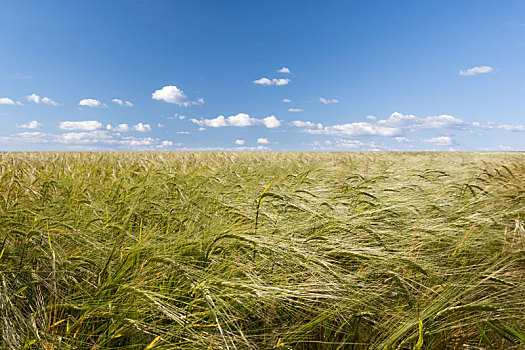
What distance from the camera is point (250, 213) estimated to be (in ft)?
5.70

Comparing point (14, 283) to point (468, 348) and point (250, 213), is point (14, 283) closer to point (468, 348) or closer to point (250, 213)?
point (250, 213)

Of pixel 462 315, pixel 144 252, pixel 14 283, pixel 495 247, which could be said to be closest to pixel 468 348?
pixel 462 315

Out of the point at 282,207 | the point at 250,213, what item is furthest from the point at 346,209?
the point at 250,213

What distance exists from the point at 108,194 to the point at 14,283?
1237 millimetres

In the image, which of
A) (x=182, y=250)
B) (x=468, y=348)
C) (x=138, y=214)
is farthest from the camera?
(x=138, y=214)

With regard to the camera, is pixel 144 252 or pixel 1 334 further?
pixel 144 252

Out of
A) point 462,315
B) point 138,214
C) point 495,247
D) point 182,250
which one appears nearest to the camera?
point 462,315

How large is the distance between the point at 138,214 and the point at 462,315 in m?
1.85

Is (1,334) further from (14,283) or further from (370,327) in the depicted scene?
(370,327)

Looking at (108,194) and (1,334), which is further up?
(108,194)

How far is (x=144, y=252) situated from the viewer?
1272 mm

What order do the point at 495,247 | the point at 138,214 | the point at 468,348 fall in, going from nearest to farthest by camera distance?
the point at 468,348
the point at 495,247
the point at 138,214

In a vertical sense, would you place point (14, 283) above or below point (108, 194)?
below

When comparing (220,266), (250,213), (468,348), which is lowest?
(468,348)
